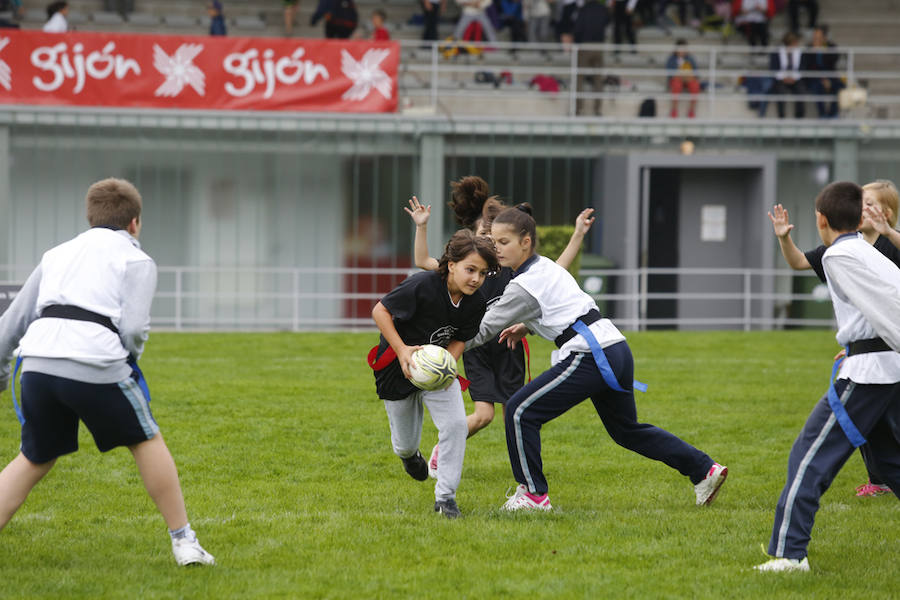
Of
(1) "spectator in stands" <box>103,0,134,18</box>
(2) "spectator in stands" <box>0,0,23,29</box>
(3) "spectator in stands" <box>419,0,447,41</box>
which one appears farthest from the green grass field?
(1) "spectator in stands" <box>103,0,134,18</box>

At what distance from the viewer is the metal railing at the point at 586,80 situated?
65.9ft

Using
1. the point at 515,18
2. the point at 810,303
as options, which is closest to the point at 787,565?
the point at 810,303

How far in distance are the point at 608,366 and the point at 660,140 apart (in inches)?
581

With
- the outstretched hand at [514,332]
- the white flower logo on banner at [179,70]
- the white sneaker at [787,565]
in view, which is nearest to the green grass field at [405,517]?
the white sneaker at [787,565]

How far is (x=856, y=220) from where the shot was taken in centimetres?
504

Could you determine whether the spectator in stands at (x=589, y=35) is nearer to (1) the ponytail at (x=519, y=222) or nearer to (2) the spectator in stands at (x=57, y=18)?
(2) the spectator in stands at (x=57, y=18)

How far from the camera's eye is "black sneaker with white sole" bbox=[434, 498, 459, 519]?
6023mm

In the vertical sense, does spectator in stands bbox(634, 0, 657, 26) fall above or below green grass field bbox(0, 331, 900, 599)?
above

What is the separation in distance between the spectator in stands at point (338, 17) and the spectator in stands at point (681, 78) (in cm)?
591

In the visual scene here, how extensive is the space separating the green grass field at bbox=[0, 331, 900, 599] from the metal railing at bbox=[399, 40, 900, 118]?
405 inches

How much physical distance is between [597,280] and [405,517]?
13260mm

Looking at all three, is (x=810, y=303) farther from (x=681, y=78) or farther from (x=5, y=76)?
(x=5, y=76)

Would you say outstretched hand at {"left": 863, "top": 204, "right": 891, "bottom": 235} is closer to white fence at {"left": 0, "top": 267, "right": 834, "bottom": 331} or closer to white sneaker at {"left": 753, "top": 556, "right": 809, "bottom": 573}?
white sneaker at {"left": 753, "top": 556, "right": 809, "bottom": 573}


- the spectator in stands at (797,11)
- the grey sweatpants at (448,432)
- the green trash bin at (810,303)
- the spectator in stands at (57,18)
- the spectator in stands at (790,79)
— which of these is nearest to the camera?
the grey sweatpants at (448,432)
